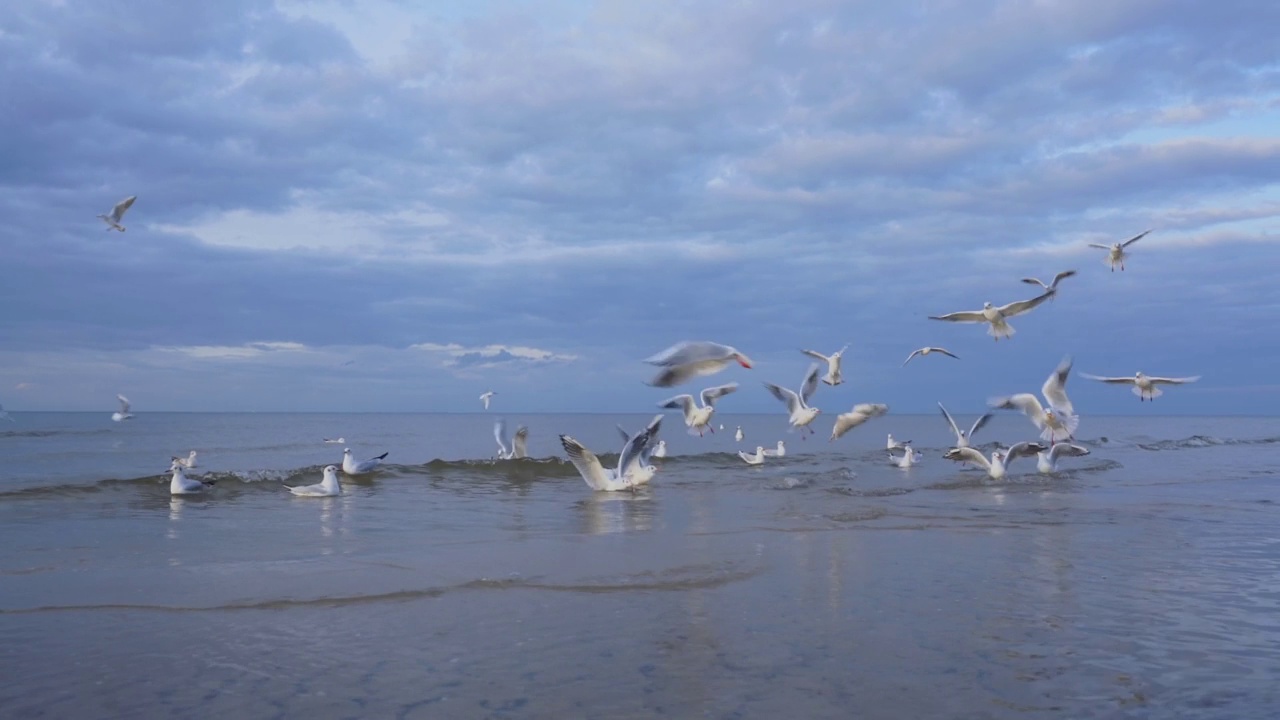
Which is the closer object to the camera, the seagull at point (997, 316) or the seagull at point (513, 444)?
the seagull at point (997, 316)

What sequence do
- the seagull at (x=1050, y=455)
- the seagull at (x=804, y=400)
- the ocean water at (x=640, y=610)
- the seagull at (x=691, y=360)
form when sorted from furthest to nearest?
the seagull at (x=1050, y=455)
the seagull at (x=804, y=400)
the seagull at (x=691, y=360)
the ocean water at (x=640, y=610)

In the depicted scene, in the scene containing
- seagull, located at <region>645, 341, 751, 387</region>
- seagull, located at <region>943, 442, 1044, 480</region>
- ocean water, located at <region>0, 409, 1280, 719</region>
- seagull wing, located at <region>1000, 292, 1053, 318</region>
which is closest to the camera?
ocean water, located at <region>0, 409, 1280, 719</region>

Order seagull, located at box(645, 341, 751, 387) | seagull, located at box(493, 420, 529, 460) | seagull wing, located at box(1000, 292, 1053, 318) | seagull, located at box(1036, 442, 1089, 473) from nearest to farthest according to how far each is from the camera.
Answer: seagull, located at box(645, 341, 751, 387)
seagull wing, located at box(1000, 292, 1053, 318)
seagull, located at box(1036, 442, 1089, 473)
seagull, located at box(493, 420, 529, 460)

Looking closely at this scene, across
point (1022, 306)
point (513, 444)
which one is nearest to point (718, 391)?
point (1022, 306)

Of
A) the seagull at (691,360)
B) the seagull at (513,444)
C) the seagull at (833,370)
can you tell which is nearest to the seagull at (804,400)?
the seagull at (833,370)

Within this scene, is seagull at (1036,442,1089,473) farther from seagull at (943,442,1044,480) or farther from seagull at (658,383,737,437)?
seagull at (658,383,737,437)

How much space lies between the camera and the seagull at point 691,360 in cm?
982

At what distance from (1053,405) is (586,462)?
900 centimetres

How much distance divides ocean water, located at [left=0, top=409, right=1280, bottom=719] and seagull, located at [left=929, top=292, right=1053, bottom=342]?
3.10 metres

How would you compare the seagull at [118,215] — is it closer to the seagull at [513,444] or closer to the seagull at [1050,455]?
the seagull at [513,444]

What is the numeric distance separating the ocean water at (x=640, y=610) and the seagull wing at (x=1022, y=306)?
11.1 ft

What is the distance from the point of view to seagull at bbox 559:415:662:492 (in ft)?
58.8

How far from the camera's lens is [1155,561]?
34.6ft

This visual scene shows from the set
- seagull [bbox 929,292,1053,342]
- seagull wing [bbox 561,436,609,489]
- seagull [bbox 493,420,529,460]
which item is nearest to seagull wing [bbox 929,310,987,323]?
seagull [bbox 929,292,1053,342]
